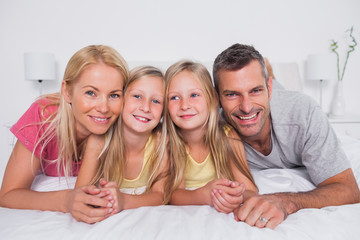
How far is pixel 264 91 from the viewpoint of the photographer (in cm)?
139

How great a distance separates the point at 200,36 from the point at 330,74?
4.78 ft

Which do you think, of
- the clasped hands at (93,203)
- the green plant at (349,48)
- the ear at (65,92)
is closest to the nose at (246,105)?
the clasped hands at (93,203)

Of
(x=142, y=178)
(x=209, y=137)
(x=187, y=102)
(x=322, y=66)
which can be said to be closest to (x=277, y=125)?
(x=209, y=137)

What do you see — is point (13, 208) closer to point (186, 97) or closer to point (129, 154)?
point (129, 154)

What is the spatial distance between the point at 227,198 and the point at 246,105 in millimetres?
522

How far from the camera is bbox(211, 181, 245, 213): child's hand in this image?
972 millimetres

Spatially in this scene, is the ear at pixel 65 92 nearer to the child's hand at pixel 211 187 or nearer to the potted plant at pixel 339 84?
the child's hand at pixel 211 187

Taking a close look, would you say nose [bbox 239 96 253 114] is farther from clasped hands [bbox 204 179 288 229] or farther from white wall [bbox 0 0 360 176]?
white wall [bbox 0 0 360 176]

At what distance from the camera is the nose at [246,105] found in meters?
1.33

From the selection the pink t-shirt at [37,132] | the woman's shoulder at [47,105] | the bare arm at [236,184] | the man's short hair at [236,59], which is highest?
the man's short hair at [236,59]

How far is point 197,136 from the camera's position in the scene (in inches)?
61.7

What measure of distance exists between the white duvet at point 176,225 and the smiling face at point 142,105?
1.74 feet

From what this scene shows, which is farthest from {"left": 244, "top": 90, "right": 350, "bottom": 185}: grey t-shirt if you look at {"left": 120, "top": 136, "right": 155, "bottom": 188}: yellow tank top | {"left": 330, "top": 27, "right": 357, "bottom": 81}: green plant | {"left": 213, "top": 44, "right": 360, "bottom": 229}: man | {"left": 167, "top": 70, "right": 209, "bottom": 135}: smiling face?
{"left": 330, "top": 27, "right": 357, "bottom": 81}: green plant

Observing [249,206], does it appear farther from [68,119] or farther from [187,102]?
[68,119]
